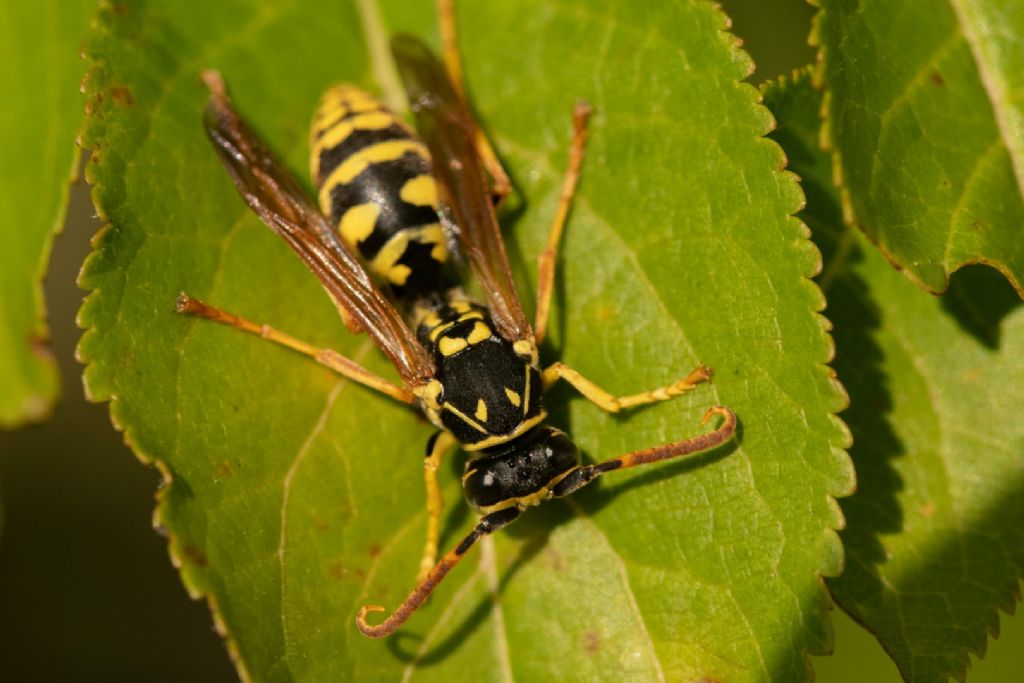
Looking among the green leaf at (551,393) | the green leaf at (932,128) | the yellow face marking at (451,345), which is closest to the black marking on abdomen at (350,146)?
the green leaf at (551,393)

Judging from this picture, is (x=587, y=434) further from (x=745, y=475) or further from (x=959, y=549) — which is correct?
(x=959, y=549)

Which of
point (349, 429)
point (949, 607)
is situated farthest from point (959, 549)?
point (349, 429)

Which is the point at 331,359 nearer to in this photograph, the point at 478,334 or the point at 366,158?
the point at 478,334

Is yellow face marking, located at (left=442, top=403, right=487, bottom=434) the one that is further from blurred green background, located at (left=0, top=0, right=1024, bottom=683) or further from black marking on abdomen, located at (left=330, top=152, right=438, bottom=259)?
blurred green background, located at (left=0, top=0, right=1024, bottom=683)

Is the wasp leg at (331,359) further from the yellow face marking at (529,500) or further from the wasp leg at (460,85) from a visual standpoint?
the wasp leg at (460,85)

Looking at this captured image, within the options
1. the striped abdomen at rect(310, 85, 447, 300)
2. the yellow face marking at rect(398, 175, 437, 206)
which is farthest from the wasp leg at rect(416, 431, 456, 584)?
the yellow face marking at rect(398, 175, 437, 206)

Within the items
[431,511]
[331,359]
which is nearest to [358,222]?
[331,359]

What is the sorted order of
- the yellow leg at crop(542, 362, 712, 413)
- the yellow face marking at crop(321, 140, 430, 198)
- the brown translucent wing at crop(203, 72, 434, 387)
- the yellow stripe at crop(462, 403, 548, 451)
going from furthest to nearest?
1. the yellow face marking at crop(321, 140, 430, 198)
2. the brown translucent wing at crop(203, 72, 434, 387)
3. the yellow stripe at crop(462, 403, 548, 451)
4. the yellow leg at crop(542, 362, 712, 413)
